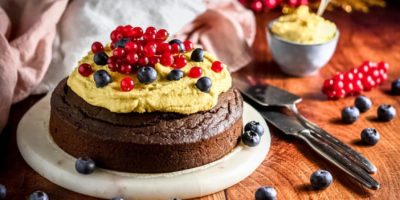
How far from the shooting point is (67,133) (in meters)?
1.94

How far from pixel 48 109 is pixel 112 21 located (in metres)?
0.46

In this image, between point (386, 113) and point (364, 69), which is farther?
point (364, 69)

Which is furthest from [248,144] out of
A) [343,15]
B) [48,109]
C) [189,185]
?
[343,15]

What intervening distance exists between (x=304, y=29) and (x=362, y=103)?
1.25ft

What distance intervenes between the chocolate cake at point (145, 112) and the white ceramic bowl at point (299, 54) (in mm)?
648

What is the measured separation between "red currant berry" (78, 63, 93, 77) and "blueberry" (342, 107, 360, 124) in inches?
36.2

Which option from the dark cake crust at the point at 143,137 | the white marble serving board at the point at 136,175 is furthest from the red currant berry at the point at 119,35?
the white marble serving board at the point at 136,175

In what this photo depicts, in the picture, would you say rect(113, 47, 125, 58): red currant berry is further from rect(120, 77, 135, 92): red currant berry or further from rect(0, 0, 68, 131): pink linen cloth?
rect(0, 0, 68, 131): pink linen cloth

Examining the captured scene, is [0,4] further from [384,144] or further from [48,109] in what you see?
[384,144]

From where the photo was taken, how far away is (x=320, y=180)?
1.90 meters

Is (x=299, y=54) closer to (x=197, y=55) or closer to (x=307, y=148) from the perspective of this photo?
(x=307, y=148)

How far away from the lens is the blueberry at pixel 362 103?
7.90ft

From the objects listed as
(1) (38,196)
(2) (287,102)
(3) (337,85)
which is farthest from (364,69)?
(1) (38,196)

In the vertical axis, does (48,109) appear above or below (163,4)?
below
